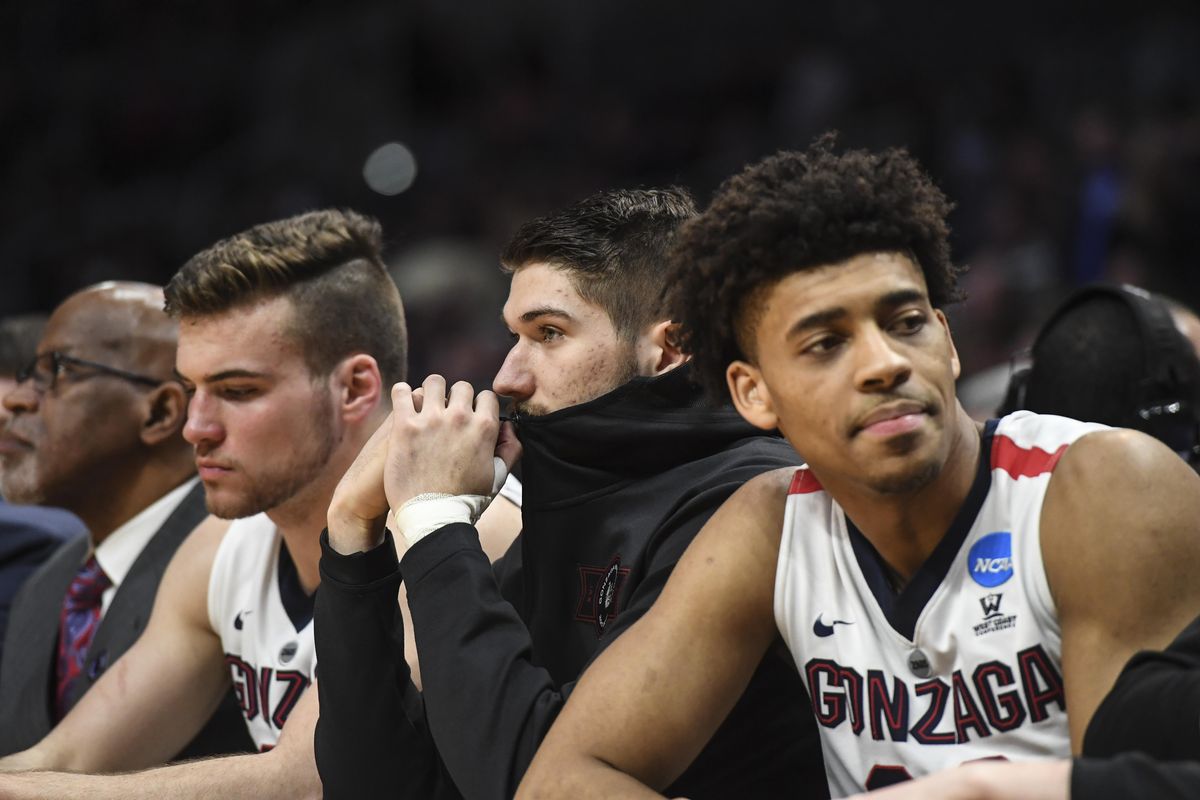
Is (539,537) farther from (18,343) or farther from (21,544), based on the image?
(18,343)

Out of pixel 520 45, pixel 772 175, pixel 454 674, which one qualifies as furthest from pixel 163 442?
pixel 520 45

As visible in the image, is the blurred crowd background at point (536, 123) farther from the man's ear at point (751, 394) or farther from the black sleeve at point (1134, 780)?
the black sleeve at point (1134, 780)

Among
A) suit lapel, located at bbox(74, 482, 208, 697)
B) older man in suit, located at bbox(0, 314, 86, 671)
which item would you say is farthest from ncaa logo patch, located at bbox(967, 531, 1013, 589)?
older man in suit, located at bbox(0, 314, 86, 671)

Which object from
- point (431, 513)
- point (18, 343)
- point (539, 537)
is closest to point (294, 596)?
point (539, 537)

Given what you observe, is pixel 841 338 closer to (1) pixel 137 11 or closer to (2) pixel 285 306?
(2) pixel 285 306

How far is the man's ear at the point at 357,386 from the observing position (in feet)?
11.4

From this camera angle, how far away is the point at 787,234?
2.20 meters

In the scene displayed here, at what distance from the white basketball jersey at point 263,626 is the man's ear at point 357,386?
414mm

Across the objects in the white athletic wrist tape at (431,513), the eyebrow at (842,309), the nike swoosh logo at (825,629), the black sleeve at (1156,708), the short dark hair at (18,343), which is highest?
the short dark hair at (18,343)

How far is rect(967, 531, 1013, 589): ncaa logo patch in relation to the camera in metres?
2.07

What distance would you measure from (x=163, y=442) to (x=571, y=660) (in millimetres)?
1955

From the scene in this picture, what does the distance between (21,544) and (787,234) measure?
3494 millimetres

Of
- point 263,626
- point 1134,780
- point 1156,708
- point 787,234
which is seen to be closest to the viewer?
point 1134,780

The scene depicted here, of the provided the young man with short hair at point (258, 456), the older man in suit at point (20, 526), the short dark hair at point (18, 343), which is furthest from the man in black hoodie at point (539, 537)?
the short dark hair at point (18, 343)
